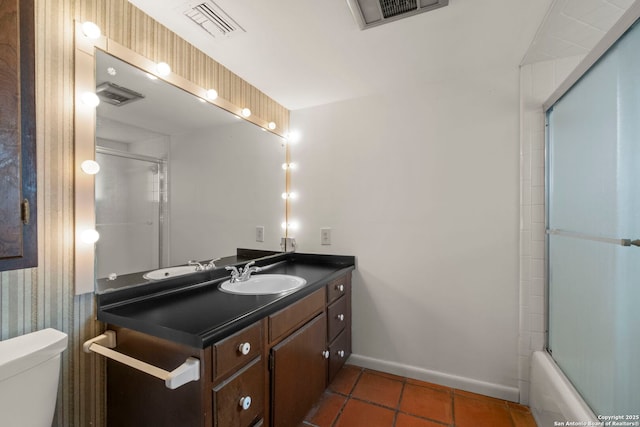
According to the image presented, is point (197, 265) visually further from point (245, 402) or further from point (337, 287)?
point (337, 287)

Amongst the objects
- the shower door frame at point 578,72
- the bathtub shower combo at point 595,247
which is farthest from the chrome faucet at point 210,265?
the shower door frame at point 578,72

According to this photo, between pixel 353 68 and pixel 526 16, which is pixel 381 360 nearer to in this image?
pixel 353 68

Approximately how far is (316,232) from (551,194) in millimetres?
1568

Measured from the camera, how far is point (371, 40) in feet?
4.77

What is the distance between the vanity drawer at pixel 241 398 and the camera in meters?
0.92

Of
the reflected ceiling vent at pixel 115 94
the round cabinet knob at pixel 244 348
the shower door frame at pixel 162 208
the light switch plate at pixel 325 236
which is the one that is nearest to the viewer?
the round cabinet knob at pixel 244 348

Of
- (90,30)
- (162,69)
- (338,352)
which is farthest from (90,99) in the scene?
(338,352)

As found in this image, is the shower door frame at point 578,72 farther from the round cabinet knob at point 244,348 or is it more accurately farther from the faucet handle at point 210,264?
the faucet handle at point 210,264

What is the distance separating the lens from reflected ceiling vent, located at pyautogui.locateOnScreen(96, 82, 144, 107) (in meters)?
1.12

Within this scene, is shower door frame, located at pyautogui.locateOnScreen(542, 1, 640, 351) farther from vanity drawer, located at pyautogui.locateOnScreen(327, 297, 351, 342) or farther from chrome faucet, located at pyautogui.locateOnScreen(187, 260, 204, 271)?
chrome faucet, located at pyautogui.locateOnScreen(187, 260, 204, 271)

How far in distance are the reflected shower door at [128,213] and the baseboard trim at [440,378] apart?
1644mm

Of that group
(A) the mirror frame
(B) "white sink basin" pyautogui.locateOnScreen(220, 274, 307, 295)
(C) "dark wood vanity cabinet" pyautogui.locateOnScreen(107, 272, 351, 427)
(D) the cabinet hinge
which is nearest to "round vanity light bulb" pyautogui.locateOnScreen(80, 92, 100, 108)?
(A) the mirror frame

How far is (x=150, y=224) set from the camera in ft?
4.36

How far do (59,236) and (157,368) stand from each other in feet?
2.00
